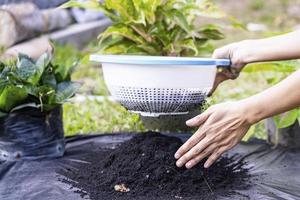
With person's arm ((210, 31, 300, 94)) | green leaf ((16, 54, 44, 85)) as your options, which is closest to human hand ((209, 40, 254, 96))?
person's arm ((210, 31, 300, 94))

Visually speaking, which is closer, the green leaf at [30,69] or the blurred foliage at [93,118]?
the green leaf at [30,69]

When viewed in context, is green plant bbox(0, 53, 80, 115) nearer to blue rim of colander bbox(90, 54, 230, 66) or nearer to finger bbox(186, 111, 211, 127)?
blue rim of colander bbox(90, 54, 230, 66)

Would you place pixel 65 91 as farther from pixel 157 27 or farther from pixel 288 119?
pixel 288 119

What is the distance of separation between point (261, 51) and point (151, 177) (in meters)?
0.56

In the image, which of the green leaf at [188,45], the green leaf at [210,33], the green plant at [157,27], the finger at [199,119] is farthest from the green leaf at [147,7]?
the finger at [199,119]

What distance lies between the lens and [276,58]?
1.76m

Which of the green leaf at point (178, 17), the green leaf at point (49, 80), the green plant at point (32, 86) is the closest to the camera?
the green plant at point (32, 86)

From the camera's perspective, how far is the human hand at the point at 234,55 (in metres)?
1.84

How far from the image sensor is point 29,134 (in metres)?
2.04

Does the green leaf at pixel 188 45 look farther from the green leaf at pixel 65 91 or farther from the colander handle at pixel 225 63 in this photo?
the green leaf at pixel 65 91

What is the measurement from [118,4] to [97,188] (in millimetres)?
796

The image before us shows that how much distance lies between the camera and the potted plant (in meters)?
1.96

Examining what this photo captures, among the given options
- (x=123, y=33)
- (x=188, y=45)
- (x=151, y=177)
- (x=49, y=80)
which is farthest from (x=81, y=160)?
(x=188, y=45)

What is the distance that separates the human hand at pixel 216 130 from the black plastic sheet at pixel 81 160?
0.62ft
